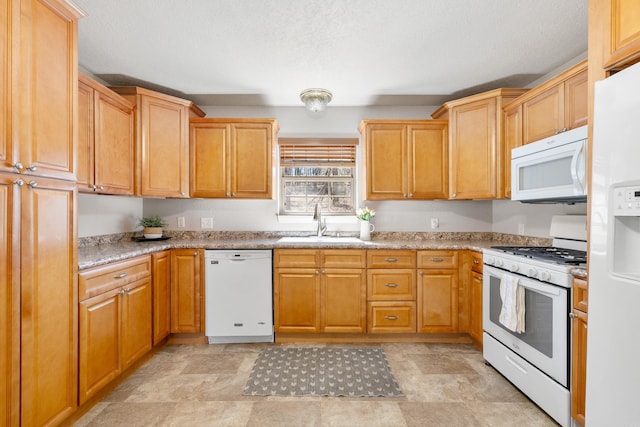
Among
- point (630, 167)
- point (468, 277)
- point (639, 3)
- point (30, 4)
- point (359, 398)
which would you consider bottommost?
point (359, 398)

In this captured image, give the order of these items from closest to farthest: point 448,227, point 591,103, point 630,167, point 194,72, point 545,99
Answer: point 630,167
point 591,103
point 545,99
point 194,72
point 448,227

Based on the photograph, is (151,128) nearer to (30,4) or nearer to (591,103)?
(30,4)

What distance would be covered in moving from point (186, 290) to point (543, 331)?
9.19 feet

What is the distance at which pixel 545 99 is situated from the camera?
2.32 m

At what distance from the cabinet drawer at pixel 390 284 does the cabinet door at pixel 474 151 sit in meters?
0.96

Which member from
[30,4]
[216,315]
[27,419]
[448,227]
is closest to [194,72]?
[30,4]

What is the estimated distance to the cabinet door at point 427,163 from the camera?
3.14 metres

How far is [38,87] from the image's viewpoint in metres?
1.46

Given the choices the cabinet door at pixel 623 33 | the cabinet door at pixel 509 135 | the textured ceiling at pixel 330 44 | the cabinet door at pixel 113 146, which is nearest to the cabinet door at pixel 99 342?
the cabinet door at pixel 113 146

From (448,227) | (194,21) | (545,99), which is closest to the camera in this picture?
(194,21)

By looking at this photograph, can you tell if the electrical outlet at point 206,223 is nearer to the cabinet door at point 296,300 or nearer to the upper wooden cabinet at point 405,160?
the cabinet door at point 296,300

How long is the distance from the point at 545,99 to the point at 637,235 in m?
1.62

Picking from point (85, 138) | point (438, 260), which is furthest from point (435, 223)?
point (85, 138)

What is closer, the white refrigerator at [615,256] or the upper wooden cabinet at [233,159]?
the white refrigerator at [615,256]
